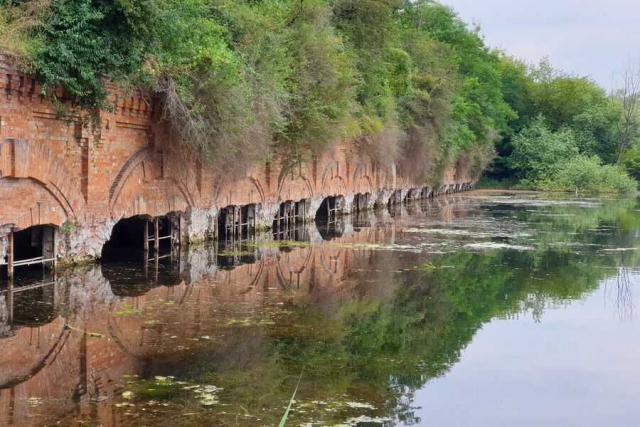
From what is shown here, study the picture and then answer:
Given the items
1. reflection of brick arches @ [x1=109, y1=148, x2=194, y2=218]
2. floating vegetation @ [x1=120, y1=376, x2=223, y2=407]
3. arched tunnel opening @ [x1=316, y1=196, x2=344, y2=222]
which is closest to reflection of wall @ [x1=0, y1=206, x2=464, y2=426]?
floating vegetation @ [x1=120, y1=376, x2=223, y2=407]

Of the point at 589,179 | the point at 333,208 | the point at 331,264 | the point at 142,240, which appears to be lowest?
the point at 331,264

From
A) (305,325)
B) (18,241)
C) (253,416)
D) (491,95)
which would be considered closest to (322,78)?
(18,241)

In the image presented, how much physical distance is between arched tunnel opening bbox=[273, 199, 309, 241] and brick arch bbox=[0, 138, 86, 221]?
981cm

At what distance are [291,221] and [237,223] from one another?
5344 millimetres

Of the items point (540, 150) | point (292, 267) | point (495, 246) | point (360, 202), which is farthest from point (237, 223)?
point (540, 150)

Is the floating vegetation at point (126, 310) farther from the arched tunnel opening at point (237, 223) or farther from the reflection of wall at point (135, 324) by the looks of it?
the arched tunnel opening at point (237, 223)

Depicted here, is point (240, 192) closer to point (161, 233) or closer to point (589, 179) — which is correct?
point (161, 233)

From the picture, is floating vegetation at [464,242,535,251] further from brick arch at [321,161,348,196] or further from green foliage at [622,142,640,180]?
green foliage at [622,142,640,180]

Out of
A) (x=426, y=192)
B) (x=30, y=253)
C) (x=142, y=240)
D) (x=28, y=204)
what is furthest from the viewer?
(x=426, y=192)

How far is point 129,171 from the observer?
17906mm

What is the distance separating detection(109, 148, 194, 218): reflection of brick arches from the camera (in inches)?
693

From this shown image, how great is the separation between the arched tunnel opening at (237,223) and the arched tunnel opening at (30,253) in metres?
7.12

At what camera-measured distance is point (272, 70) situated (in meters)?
21.2

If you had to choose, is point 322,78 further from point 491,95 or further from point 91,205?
point 491,95
